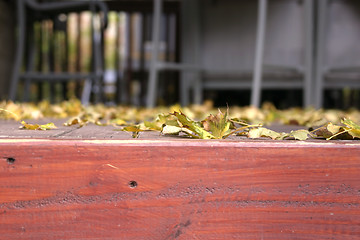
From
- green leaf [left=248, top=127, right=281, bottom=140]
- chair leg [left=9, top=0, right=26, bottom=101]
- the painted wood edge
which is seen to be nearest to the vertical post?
chair leg [left=9, top=0, right=26, bottom=101]

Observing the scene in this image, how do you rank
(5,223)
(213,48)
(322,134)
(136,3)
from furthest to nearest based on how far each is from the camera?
(136,3) < (213,48) < (322,134) < (5,223)

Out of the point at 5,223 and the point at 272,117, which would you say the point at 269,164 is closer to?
the point at 5,223

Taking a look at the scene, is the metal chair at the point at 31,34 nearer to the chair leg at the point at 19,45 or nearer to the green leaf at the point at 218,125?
the chair leg at the point at 19,45

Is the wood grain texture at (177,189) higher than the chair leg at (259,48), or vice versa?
the chair leg at (259,48)

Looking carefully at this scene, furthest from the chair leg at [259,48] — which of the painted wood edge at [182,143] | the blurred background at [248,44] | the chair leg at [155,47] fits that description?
the painted wood edge at [182,143]

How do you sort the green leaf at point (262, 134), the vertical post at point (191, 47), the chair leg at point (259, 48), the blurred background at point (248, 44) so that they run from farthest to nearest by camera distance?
the vertical post at point (191, 47) → the blurred background at point (248, 44) → the chair leg at point (259, 48) → the green leaf at point (262, 134)

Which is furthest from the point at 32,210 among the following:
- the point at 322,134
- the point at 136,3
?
the point at 136,3

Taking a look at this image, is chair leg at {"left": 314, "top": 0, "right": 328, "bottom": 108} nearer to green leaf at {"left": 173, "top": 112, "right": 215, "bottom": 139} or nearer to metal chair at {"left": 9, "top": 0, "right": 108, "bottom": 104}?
metal chair at {"left": 9, "top": 0, "right": 108, "bottom": 104}
